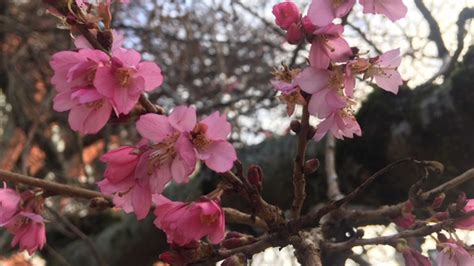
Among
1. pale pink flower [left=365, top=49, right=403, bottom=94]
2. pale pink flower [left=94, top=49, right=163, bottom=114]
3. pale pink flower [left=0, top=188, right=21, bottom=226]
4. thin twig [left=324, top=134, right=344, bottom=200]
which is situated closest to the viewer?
pale pink flower [left=94, top=49, right=163, bottom=114]

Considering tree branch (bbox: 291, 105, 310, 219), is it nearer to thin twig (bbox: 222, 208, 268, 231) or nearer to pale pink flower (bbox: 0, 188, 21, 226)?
thin twig (bbox: 222, 208, 268, 231)

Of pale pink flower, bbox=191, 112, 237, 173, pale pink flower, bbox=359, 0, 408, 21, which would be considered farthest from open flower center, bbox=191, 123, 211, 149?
pale pink flower, bbox=359, 0, 408, 21

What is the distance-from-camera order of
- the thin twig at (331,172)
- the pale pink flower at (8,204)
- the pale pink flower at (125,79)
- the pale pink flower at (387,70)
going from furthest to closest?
the thin twig at (331,172) → the pale pink flower at (8,204) → the pale pink flower at (387,70) → the pale pink flower at (125,79)

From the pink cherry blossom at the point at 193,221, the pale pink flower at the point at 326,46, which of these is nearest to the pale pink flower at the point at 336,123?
the pale pink flower at the point at 326,46

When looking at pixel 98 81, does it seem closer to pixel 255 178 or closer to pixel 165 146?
pixel 165 146

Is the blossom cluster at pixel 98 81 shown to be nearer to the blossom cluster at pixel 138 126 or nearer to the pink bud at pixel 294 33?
the blossom cluster at pixel 138 126

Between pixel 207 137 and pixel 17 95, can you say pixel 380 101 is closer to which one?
pixel 207 137

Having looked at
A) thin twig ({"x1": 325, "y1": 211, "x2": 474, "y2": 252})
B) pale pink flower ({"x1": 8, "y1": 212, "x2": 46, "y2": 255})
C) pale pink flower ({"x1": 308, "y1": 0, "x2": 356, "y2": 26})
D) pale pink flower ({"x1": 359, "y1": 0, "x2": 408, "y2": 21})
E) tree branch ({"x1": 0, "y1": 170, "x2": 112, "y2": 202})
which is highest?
pale pink flower ({"x1": 359, "y1": 0, "x2": 408, "y2": 21})
